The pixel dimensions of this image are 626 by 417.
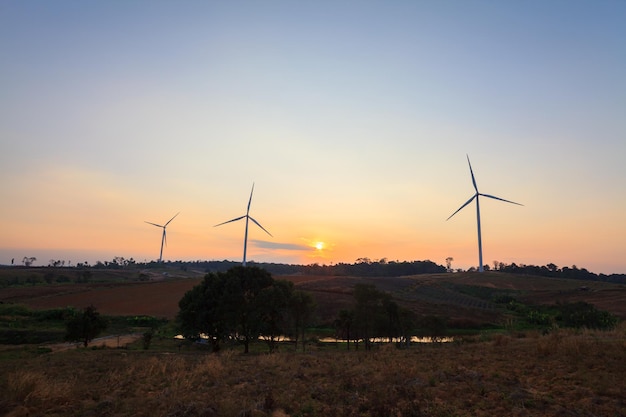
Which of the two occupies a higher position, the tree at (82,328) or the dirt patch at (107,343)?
the tree at (82,328)

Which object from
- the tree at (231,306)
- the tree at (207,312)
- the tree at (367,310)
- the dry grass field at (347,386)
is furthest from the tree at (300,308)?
the dry grass field at (347,386)

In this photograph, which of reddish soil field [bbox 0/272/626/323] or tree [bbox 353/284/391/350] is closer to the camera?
tree [bbox 353/284/391/350]

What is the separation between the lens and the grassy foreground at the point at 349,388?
1505 centimetres

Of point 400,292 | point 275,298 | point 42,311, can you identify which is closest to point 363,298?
point 275,298

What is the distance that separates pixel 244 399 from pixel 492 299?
4657 inches

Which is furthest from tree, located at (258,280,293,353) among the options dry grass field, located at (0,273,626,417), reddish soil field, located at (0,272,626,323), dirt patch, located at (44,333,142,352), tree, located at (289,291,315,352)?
reddish soil field, located at (0,272,626,323)

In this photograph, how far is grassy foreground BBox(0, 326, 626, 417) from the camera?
1505 centimetres

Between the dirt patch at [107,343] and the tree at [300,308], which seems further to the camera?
the dirt patch at [107,343]

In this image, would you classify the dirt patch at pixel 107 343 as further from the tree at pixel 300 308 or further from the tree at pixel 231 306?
the tree at pixel 300 308

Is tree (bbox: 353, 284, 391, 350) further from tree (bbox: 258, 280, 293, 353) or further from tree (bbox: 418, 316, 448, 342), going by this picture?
tree (bbox: 258, 280, 293, 353)

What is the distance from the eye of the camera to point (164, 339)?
59906mm

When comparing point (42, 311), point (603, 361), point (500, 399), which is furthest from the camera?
point (42, 311)

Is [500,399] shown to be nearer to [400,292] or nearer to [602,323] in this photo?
[602,323]

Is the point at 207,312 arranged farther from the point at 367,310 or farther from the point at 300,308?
the point at 367,310
